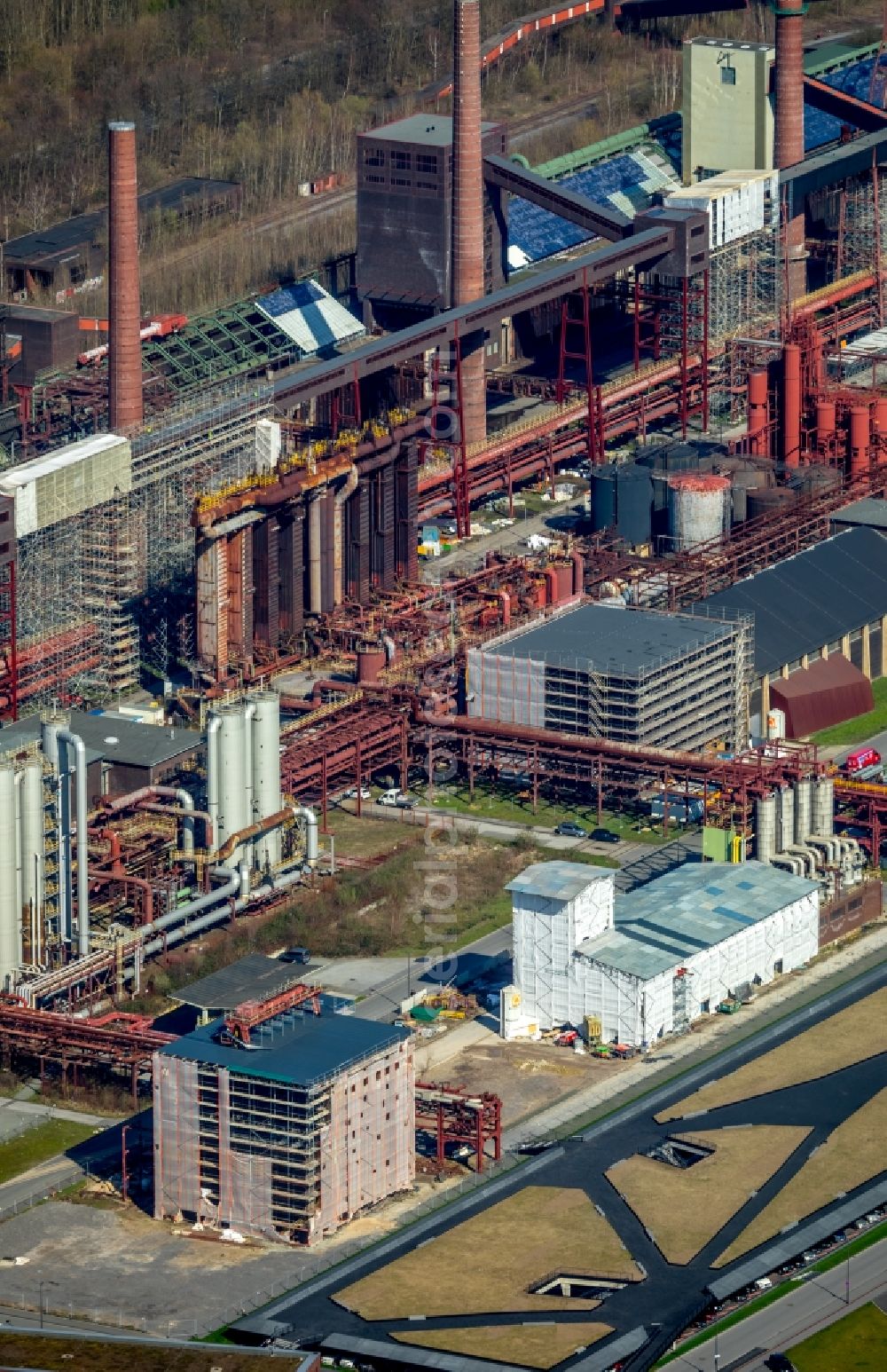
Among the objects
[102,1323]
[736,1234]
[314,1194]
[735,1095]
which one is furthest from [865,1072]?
[102,1323]

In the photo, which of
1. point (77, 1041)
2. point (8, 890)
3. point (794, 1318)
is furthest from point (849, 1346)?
point (8, 890)

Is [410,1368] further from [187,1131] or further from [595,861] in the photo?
[595,861]

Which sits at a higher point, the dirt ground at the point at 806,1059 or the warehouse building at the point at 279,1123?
the warehouse building at the point at 279,1123

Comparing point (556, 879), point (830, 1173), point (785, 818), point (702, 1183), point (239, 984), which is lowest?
point (830, 1173)

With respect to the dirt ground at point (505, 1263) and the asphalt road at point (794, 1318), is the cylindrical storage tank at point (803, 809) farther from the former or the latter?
the asphalt road at point (794, 1318)

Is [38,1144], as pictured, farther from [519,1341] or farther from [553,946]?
[519,1341]

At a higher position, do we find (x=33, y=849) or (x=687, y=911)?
(x=33, y=849)

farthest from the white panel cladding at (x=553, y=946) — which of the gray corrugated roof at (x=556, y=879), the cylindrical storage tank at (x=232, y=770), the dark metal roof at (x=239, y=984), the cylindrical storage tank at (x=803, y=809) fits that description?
the cylindrical storage tank at (x=803, y=809)
